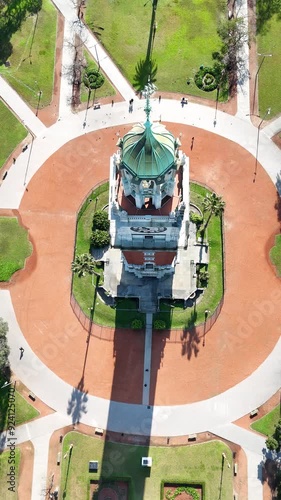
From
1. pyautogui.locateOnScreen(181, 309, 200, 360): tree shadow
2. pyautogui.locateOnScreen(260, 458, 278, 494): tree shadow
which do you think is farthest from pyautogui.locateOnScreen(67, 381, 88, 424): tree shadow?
pyautogui.locateOnScreen(260, 458, 278, 494): tree shadow

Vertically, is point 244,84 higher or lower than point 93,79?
higher

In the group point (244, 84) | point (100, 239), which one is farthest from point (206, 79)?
point (100, 239)

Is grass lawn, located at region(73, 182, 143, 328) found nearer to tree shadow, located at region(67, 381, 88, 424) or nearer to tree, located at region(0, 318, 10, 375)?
tree shadow, located at region(67, 381, 88, 424)

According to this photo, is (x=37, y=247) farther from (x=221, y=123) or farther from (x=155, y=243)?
(x=221, y=123)

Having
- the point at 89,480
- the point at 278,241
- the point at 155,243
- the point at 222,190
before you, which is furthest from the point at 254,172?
the point at 89,480

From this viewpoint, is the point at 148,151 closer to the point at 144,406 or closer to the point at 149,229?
the point at 149,229

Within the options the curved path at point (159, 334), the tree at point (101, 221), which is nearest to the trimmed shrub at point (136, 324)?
the curved path at point (159, 334)

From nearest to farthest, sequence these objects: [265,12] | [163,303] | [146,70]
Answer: [163,303]
[146,70]
[265,12]
